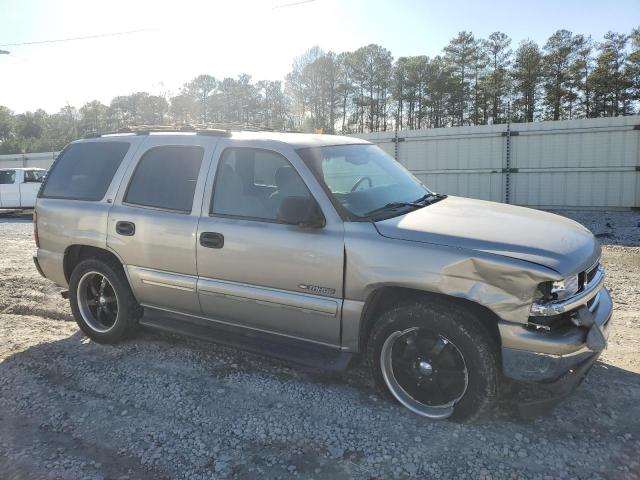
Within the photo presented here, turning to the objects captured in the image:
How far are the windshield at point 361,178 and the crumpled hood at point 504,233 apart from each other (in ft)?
0.94

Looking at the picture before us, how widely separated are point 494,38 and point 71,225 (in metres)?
57.5

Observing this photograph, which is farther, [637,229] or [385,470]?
[637,229]

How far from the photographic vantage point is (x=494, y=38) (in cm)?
5372

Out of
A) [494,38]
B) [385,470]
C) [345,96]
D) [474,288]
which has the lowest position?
[385,470]

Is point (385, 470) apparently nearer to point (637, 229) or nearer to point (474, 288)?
point (474, 288)

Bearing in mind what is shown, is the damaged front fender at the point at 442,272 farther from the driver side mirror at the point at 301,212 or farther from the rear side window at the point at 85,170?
the rear side window at the point at 85,170

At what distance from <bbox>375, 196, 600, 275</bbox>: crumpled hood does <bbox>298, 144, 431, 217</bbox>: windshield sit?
0.94 feet

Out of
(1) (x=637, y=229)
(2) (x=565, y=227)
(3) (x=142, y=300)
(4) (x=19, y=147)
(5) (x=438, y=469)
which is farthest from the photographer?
(4) (x=19, y=147)

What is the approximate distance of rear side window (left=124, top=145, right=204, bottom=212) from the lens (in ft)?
13.5

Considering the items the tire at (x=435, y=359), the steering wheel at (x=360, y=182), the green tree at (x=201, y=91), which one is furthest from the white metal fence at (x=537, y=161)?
the green tree at (x=201, y=91)

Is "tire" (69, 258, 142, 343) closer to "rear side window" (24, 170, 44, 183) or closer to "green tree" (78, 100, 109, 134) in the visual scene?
"rear side window" (24, 170, 44, 183)

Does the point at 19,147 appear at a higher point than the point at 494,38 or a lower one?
lower

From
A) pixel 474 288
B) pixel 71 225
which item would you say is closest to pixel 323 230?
pixel 474 288

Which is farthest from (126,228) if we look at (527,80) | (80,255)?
(527,80)
